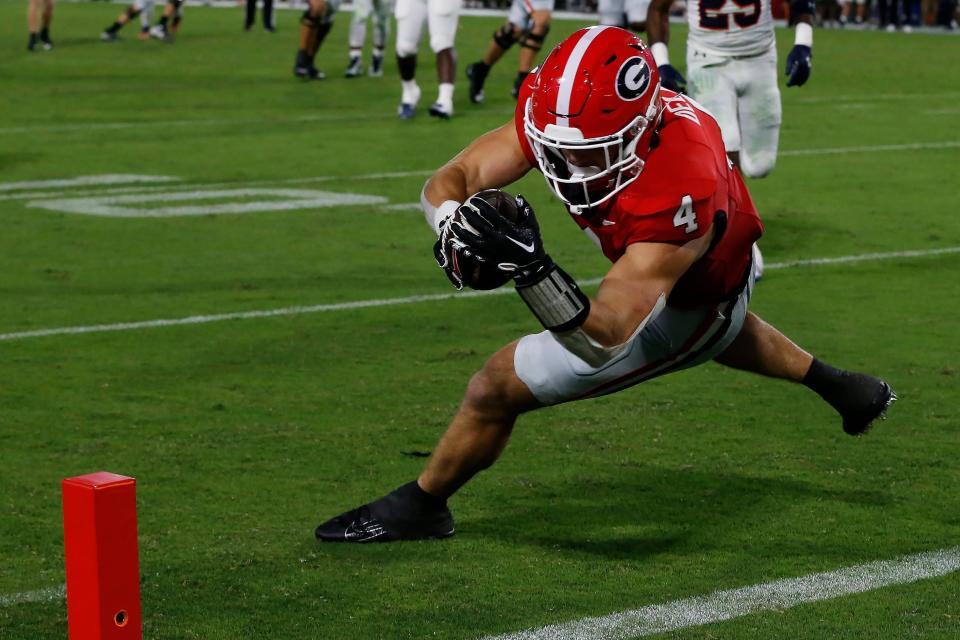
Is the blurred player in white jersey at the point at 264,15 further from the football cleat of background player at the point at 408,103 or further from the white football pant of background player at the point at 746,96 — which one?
the white football pant of background player at the point at 746,96

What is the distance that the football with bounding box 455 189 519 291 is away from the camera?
12.4 ft

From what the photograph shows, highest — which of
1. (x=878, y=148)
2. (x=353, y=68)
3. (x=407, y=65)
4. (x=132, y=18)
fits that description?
(x=407, y=65)

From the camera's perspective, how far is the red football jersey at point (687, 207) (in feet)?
13.2

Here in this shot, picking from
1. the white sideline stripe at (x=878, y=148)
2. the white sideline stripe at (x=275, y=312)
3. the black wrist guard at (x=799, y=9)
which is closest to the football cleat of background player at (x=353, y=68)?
the white sideline stripe at (x=878, y=148)

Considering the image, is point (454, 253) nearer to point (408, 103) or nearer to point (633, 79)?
point (633, 79)

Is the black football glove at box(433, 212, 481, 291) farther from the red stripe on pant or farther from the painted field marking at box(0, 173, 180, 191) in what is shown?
the painted field marking at box(0, 173, 180, 191)

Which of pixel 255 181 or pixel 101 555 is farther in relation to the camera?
pixel 255 181

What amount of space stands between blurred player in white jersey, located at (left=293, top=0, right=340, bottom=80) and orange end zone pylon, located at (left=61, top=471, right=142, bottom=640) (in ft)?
48.2

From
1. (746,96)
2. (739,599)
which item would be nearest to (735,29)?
(746,96)

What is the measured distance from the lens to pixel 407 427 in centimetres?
576

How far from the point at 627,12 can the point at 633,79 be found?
42.2 feet

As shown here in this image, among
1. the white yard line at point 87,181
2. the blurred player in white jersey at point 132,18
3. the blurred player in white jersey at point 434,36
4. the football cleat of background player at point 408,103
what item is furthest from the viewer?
the blurred player in white jersey at point 132,18

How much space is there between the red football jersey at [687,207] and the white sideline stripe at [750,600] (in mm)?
740

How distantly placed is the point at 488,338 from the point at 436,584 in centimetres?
299
